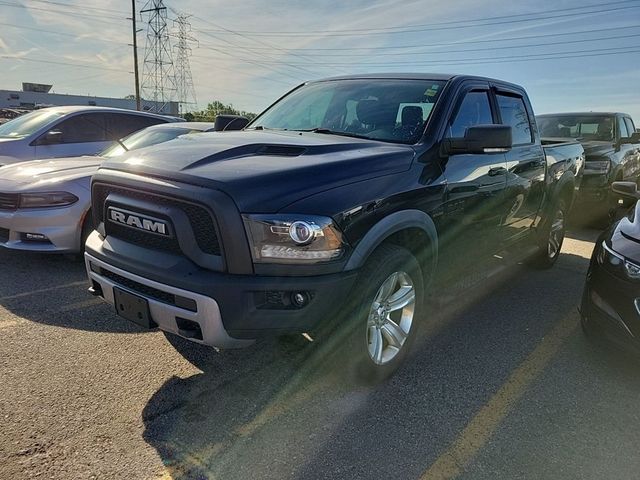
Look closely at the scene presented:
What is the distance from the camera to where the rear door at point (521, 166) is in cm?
426

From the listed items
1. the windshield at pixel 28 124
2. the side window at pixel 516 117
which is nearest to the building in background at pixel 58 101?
the windshield at pixel 28 124

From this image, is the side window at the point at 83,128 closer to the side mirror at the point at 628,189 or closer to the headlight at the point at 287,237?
the headlight at the point at 287,237

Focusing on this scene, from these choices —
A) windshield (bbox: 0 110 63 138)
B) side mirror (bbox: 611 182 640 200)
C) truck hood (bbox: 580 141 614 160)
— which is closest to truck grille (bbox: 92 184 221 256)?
side mirror (bbox: 611 182 640 200)

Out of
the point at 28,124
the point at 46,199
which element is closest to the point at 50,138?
the point at 28,124

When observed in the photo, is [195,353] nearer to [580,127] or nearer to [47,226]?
[47,226]

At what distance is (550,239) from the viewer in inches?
223

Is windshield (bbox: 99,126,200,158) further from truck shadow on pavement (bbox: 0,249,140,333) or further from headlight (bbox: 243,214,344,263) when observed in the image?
headlight (bbox: 243,214,344,263)

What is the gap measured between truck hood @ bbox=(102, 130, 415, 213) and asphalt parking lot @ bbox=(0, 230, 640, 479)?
0.96 metres

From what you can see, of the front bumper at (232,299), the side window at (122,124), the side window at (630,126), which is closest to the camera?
the front bumper at (232,299)

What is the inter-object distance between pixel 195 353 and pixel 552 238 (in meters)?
4.28

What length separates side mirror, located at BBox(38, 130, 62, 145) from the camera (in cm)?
726

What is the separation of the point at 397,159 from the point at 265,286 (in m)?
1.19

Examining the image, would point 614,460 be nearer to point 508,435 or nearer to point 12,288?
point 508,435

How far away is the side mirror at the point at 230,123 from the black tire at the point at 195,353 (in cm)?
195
